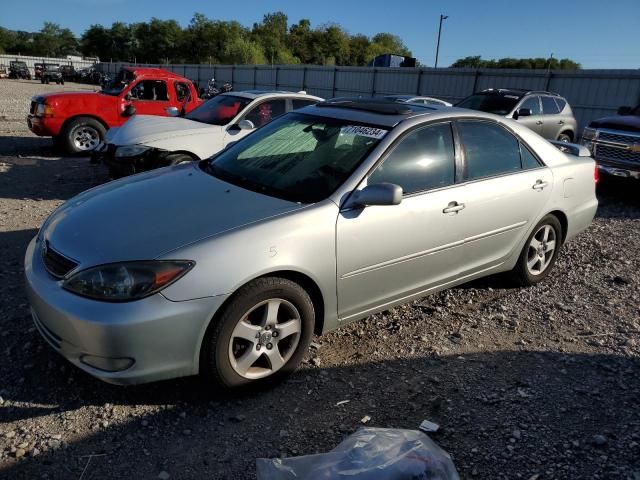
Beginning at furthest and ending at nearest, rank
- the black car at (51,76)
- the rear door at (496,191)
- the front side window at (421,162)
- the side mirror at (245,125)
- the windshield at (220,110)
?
1. the black car at (51,76)
2. the windshield at (220,110)
3. the side mirror at (245,125)
4. the rear door at (496,191)
5. the front side window at (421,162)

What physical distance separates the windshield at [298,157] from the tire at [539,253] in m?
1.94

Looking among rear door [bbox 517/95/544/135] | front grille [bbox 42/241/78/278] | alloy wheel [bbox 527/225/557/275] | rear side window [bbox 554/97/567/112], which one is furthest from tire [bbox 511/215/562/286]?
rear side window [bbox 554/97/567/112]

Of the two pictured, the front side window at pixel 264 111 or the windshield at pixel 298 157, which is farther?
the front side window at pixel 264 111

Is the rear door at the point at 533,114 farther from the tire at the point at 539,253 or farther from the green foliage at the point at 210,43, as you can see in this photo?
the green foliage at the point at 210,43

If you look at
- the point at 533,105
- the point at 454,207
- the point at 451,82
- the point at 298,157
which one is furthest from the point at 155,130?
the point at 451,82

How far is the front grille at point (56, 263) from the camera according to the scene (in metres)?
2.68

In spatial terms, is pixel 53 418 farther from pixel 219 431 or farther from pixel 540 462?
pixel 540 462

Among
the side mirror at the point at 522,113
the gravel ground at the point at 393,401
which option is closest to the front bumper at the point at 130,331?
the gravel ground at the point at 393,401

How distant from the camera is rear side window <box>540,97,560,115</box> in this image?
11.9 meters

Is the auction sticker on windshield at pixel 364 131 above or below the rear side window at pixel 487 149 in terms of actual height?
above

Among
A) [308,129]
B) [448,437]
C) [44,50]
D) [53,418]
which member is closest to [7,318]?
[53,418]

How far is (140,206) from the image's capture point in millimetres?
3129

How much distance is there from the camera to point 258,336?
2873mm

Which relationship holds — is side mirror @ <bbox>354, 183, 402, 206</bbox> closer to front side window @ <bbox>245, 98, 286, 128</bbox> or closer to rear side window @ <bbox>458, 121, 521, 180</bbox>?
rear side window @ <bbox>458, 121, 521, 180</bbox>
